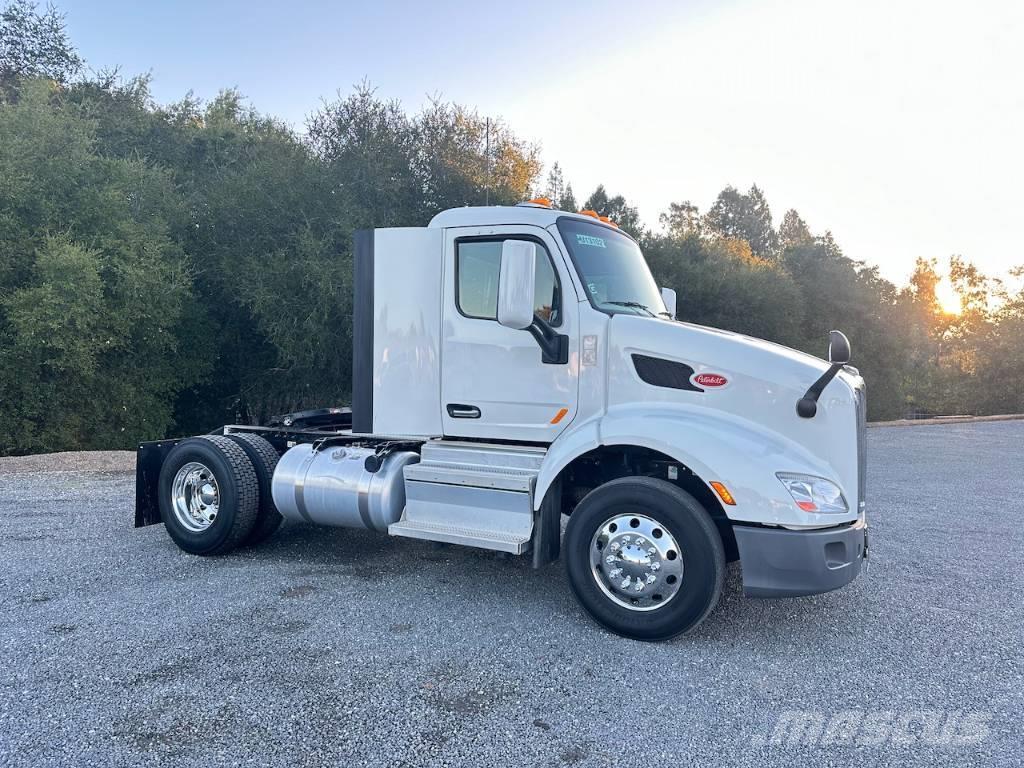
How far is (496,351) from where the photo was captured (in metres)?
4.88

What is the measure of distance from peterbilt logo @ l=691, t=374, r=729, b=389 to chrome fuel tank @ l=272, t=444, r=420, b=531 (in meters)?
2.22

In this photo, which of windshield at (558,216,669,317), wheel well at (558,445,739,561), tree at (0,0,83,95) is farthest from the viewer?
tree at (0,0,83,95)

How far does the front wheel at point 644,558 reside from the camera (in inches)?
158

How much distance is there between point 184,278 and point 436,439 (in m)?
11.4

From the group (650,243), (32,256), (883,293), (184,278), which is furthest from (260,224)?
(883,293)

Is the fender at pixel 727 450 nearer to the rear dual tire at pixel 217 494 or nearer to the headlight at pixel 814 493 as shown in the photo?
the headlight at pixel 814 493

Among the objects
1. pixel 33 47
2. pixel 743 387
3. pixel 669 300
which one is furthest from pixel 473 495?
pixel 33 47

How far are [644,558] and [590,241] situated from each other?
2.19m

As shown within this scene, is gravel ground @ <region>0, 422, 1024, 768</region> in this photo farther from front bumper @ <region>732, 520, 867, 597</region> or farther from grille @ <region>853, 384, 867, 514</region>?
grille @ <region>853, 384, 867, 514</region>

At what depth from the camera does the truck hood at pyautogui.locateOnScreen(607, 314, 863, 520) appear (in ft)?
13.4

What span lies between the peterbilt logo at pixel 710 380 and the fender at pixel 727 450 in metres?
0.15

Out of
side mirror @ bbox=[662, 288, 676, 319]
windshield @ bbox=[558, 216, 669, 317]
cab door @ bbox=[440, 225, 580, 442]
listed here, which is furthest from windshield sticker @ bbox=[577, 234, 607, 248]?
side mirror @ bbox=[662, 288, 676, 319]

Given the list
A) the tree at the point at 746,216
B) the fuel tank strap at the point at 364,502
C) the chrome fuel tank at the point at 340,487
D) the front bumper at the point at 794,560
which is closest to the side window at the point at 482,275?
the chrome fuel tank at the point at 340,487

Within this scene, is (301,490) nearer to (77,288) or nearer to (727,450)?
(727,450)
